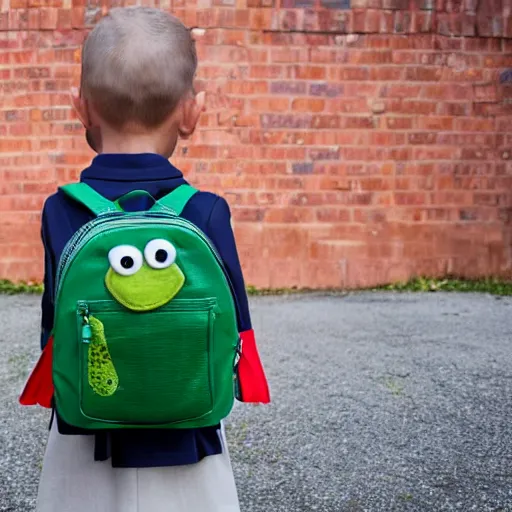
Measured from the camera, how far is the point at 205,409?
4.83ft

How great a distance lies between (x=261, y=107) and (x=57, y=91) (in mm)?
1639

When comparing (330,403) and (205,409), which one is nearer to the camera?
(205,409)

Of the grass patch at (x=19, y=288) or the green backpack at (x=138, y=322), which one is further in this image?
the grass patch at (x=19, y=288)

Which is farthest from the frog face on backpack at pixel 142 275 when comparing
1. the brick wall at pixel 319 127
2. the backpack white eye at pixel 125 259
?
the brick wall at pixel 319 127

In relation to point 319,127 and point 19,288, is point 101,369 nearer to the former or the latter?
point 319,127

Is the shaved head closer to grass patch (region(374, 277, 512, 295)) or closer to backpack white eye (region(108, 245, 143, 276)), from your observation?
backpack white eye (region(108, 245, 143, 276))

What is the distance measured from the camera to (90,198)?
4.93 feet

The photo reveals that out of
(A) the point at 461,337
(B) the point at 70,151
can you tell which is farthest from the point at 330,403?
(B) the point at 70,151

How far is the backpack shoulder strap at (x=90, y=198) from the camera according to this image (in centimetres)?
148

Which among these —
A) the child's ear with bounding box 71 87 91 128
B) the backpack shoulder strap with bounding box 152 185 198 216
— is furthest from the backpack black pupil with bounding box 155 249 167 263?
the child's ear with bounding box 71 87 91 128

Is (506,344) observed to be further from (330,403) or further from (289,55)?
(289,55)

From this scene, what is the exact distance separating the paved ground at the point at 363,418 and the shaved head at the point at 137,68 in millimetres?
1587

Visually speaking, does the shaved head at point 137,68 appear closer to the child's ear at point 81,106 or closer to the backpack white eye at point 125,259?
the child's ear at point 81,106

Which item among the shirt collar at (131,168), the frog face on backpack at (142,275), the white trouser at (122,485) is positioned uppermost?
the shirt collar at (131,168)
